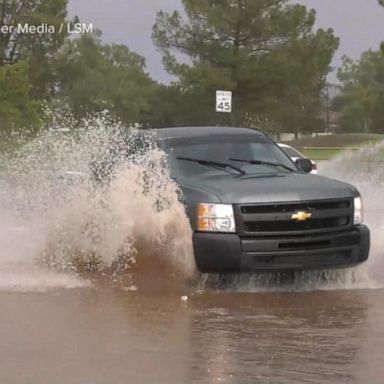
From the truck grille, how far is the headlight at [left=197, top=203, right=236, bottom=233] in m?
0.07

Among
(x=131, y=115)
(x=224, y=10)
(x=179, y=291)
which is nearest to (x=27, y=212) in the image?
(x=179, y=291)

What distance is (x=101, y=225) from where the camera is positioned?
32.5 ft

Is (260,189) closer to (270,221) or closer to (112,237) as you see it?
(270,221)

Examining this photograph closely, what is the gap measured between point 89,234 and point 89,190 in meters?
0.53

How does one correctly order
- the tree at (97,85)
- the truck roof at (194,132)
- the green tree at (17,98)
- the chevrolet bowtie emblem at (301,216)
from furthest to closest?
the tree at (97,85), the green tree at (17,98), the truck roof at (194,132), the chevrolet bowtie emblem at (301,216)

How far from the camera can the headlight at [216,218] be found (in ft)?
28.2

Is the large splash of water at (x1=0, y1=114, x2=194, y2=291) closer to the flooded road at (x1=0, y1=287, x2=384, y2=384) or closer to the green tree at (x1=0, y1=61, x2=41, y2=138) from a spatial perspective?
the flooded road at (x1=0, y1=287, x2=384, y2=384)

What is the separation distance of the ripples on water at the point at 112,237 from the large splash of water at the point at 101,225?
0.01 metres

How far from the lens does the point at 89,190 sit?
1023cm

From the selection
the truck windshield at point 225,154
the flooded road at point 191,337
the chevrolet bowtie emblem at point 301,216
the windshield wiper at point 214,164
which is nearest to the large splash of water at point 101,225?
the truck windshield at point 225,154

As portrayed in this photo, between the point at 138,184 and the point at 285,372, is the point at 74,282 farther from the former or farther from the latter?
the point at 285,372

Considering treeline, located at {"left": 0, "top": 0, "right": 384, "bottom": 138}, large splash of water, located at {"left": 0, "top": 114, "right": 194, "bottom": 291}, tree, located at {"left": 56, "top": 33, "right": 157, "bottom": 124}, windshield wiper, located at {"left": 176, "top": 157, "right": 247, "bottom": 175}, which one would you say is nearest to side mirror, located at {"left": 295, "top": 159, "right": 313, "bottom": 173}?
windshield wiper, located at {"left": 176, "top": 157, "right": 247, "bottom": 175}

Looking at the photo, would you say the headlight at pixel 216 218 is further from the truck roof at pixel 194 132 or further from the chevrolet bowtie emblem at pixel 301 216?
the truck roof at pixel 194 132

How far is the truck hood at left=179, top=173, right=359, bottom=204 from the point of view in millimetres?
8648
